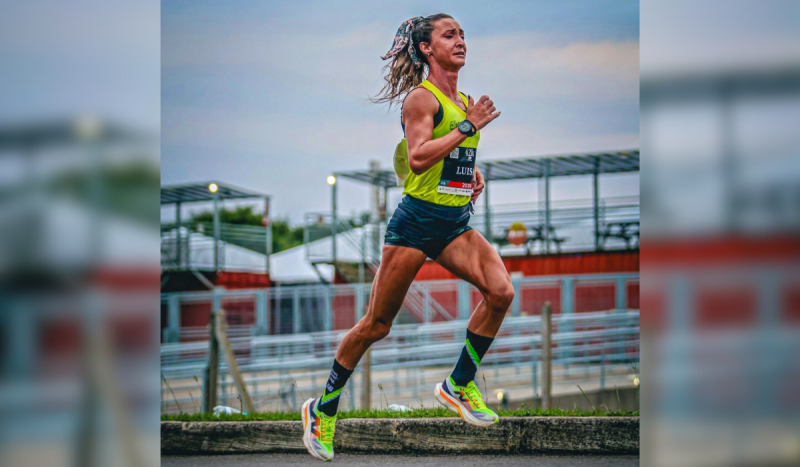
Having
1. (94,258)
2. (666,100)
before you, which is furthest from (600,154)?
(94,258)

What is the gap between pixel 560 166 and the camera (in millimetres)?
5398

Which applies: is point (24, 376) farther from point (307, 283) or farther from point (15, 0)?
point (307, 283)

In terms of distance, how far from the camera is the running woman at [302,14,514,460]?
4.06 metres

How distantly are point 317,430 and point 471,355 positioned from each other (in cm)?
103

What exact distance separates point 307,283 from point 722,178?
162 inches

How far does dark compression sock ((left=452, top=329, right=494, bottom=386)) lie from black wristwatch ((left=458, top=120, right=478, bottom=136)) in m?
1.16

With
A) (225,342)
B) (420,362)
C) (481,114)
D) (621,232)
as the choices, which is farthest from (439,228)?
(420,362)

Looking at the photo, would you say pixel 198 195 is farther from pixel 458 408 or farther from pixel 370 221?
pixel 458 408

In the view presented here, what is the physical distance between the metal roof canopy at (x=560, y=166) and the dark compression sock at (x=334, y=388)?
1.82 metres

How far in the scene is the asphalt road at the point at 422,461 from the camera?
14.3 feet

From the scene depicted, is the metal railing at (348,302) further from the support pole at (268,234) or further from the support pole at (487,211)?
the support pole at (487,211)

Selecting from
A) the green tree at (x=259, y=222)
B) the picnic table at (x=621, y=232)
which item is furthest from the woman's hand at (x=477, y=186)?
the green tree at (x=259, y=222)

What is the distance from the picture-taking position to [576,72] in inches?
202

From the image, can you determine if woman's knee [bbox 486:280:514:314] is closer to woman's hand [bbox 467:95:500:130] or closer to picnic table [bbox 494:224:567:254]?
woman's hand [bbox 467:95:500:130]
